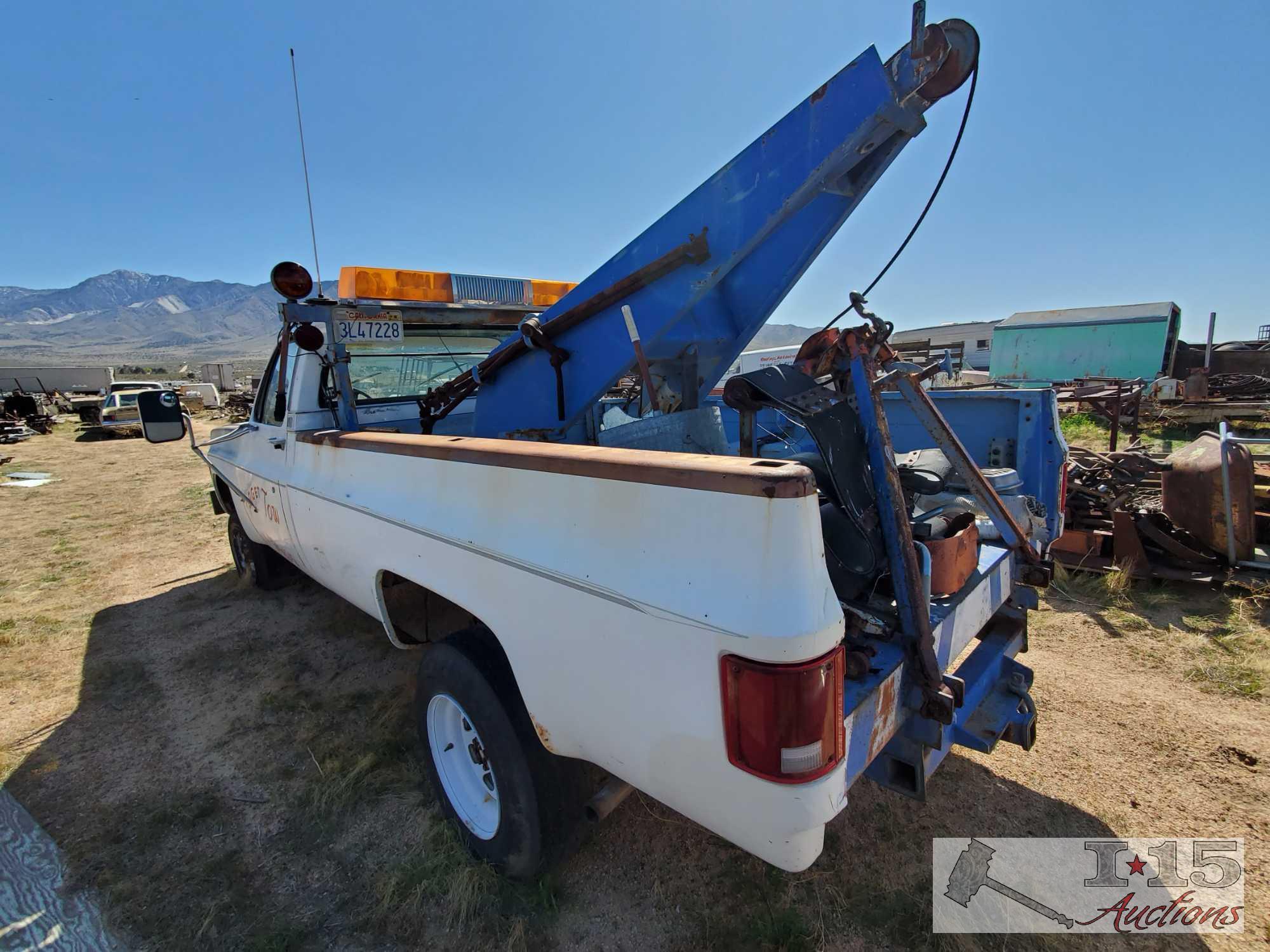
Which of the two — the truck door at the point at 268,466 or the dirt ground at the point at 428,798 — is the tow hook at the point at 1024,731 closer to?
the dirt ground at the point at 428,798

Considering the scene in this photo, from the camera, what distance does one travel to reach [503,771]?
2.04 m

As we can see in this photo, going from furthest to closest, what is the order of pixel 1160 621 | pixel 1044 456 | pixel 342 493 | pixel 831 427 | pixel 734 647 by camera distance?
pixel 1160 621
pixel 1044 456
pixel 342 493
pixel 831 427
pixel 734 647

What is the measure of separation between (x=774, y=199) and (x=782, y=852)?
2.16 metres

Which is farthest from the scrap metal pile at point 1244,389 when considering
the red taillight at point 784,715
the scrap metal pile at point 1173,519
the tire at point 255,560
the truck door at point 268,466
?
the tire at point 255,560

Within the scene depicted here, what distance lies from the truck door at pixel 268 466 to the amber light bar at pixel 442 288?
68 cm

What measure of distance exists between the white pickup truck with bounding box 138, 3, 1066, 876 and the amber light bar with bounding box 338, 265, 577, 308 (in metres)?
0.02

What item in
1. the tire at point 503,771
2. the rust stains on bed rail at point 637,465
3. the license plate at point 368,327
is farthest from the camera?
the license plate at point 368,327

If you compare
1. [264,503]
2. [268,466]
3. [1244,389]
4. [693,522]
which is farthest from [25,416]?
[1244,389]

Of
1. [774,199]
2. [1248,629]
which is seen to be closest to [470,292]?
[774,199]

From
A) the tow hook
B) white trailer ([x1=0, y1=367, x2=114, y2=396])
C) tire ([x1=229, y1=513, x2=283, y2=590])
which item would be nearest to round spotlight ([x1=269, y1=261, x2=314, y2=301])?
tire ([x1=229, y1=513, x2=283, y2=590])

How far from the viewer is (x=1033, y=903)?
209 centimetres

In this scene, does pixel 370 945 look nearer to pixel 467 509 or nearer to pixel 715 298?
pixel 467 509

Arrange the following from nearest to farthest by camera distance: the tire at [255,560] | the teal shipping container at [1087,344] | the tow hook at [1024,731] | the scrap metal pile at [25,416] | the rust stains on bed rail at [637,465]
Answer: the rust stains on bed rail at [637,465] < the tow hook at [1024,731] < the tire at [255,560] < the scrap metal pile at [25,416] < the teal shipping container at [1087,344]

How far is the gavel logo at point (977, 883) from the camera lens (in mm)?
2064
